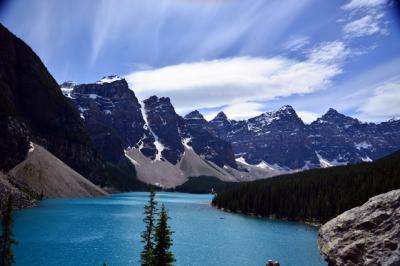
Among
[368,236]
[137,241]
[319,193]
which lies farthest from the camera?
[319,193]

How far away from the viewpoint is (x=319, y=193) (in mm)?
149250

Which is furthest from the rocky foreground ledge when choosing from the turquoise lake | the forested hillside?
the forested hillside

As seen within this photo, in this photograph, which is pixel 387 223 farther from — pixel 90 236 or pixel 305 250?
pixel 90 236

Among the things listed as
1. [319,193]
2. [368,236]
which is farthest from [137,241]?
[319,193]

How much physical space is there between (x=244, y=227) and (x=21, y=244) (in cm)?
6427

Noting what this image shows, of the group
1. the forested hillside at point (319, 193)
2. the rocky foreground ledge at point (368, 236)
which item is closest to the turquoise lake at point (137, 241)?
the forested hillside at point (319, 193)

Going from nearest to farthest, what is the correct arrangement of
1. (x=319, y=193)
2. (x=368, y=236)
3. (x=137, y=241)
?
(x=368, y=236), (x=137, y=241), (x=319, y=193)

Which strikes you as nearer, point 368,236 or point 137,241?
point 368,236

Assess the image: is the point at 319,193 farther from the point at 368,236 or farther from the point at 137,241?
the point at 368,236

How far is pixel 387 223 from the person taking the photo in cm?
2988

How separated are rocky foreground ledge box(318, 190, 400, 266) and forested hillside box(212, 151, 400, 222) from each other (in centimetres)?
8837

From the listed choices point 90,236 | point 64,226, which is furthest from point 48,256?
point 64,226

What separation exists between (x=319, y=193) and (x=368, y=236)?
404ft

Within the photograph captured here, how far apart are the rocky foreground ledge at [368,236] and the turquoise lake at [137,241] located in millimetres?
40725
